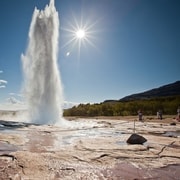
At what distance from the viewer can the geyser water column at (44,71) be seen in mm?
24469

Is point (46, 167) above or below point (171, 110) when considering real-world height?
below

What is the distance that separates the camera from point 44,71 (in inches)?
1025

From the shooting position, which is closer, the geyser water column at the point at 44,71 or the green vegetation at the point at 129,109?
the geyser water column at the point at 44,71

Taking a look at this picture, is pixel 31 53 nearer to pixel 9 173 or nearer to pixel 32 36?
pixel 32 36

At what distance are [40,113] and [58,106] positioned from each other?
2409 mm

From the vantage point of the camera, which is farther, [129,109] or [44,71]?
[129,109]

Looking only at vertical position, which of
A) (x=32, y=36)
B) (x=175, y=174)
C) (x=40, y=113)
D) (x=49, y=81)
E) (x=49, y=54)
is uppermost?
(x=32, y=36)


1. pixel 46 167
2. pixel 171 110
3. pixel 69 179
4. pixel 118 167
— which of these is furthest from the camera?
pixel 171 110

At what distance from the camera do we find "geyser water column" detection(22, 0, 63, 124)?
24.5 meters

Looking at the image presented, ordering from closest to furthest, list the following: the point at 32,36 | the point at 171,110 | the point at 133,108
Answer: the point at 32,36, the point at 171,110, the point at 133,108

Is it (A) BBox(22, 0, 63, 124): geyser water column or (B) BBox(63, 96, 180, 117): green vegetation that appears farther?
(B) BBox(63, 96, 180, 117): green vegetation

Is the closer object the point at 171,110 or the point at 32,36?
the point at 32,36

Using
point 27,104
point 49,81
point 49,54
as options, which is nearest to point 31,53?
point 49,54

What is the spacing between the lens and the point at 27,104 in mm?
24844
